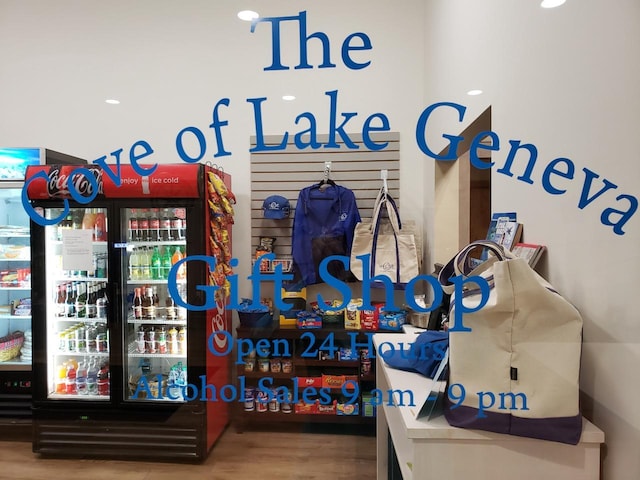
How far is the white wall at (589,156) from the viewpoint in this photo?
106cm

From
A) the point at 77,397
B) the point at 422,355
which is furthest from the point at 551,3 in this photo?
the point at 77,397

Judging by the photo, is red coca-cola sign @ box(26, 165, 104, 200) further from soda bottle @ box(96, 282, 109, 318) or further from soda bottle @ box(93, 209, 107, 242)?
→ soda bottle @ box(96, 282, 109, 318)

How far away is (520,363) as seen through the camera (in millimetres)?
1200

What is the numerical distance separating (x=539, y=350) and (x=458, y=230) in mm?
1340

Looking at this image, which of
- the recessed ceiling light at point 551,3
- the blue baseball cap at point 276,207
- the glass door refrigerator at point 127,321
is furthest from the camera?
the glass door refrigerator at point 127,321

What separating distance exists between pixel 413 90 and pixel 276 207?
97cm

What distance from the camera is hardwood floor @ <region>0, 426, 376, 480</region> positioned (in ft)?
8.57

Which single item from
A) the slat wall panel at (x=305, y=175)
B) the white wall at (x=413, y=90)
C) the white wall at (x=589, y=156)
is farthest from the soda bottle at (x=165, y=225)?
the white wall at (x=589, y=156)

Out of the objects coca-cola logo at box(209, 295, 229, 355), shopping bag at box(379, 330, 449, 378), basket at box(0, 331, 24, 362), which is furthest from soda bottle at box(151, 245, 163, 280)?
shopping bag at box(379, 330, 449, 378)

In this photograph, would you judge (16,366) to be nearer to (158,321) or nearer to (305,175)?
(158,321)

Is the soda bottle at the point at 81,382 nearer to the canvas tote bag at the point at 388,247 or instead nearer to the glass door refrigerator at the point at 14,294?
the glass door refrigerator at the point at 14,294

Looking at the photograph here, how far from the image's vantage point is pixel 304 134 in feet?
6.25

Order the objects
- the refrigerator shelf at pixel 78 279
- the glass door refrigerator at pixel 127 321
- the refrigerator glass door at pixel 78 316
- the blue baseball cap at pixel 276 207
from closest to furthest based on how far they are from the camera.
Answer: the blue baseball cap at pixel 276 207, the glass door refrigerator at pixel 127 321, the refrigerator glass door at pixel 78 316, the refrigerator shelf at pixel 78 279

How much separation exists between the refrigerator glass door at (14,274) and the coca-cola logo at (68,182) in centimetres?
→ 78
